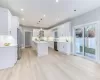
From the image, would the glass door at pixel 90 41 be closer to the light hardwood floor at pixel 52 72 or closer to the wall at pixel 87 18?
the wall at pixel 87 18

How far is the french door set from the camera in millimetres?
5116

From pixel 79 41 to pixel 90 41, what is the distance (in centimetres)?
105

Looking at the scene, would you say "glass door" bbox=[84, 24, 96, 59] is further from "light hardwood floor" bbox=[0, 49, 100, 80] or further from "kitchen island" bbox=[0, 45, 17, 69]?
"kitchen island" bbox=[0, 45, 17, 69]

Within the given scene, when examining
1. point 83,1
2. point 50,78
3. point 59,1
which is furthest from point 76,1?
point 50,78

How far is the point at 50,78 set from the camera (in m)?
2.88

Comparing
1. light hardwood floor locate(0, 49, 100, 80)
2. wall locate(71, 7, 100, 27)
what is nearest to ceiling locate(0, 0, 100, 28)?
wall locate(71, 7, 100, 27)

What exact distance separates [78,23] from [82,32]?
2.31 ft

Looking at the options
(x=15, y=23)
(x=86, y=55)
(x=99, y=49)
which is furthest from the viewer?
(x=86, y=55)

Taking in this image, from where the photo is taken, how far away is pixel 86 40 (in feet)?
18.9

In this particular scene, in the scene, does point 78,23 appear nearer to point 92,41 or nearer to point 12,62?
point 92,41

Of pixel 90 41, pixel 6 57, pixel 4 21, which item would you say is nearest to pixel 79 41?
pixel 90 41

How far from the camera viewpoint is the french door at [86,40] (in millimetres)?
5116

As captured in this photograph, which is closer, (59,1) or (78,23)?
(59,1)

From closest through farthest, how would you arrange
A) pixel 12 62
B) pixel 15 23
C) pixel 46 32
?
1. pixel 12 62
2. pixel 15 23
3. pixel 46 32
